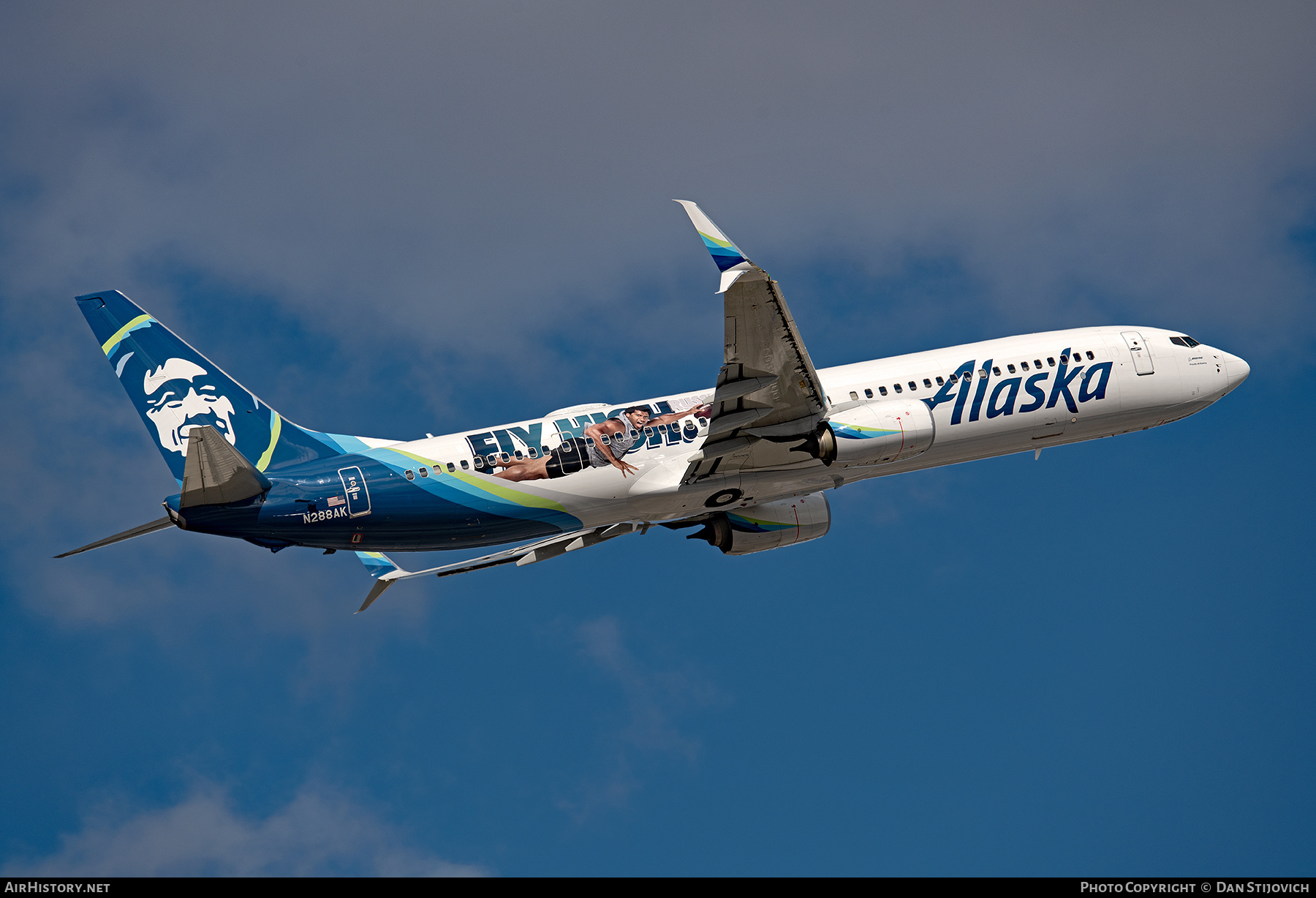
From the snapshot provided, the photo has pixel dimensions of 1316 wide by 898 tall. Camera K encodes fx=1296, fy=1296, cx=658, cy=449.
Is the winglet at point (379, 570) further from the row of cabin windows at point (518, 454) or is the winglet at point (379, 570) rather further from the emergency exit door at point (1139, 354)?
the emergency exit door at point (1139, 354)

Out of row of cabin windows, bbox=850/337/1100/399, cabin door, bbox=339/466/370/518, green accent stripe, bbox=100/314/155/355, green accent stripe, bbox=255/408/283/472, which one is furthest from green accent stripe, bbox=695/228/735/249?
green accent stripe, bbox=100/314/155/355

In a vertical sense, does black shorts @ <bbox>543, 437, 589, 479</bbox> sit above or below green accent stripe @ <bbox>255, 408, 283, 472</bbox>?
below

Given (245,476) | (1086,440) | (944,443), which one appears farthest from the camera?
(1086,440)

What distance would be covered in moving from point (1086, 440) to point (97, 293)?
29839mm

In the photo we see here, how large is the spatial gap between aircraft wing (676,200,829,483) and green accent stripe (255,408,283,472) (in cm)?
1137

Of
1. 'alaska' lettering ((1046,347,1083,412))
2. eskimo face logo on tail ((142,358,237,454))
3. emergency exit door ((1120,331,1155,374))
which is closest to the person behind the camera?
eskimo face logo on tail ((142,358,237,454))

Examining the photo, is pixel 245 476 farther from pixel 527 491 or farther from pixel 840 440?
pixel 840 440

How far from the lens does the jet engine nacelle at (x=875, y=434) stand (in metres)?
35.8

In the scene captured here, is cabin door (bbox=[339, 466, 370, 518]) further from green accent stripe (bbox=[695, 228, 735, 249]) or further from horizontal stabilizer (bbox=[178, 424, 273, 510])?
green accent stripe (bbox=[695, 228, 735, 249])

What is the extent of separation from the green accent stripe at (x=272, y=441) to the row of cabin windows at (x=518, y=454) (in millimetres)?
3917

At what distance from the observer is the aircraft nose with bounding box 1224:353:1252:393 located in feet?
140

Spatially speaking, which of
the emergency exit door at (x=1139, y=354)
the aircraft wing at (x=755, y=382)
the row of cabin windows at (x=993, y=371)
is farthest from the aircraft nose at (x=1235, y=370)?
the aircraft wing at (x=755, y=382)

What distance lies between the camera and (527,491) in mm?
35531
